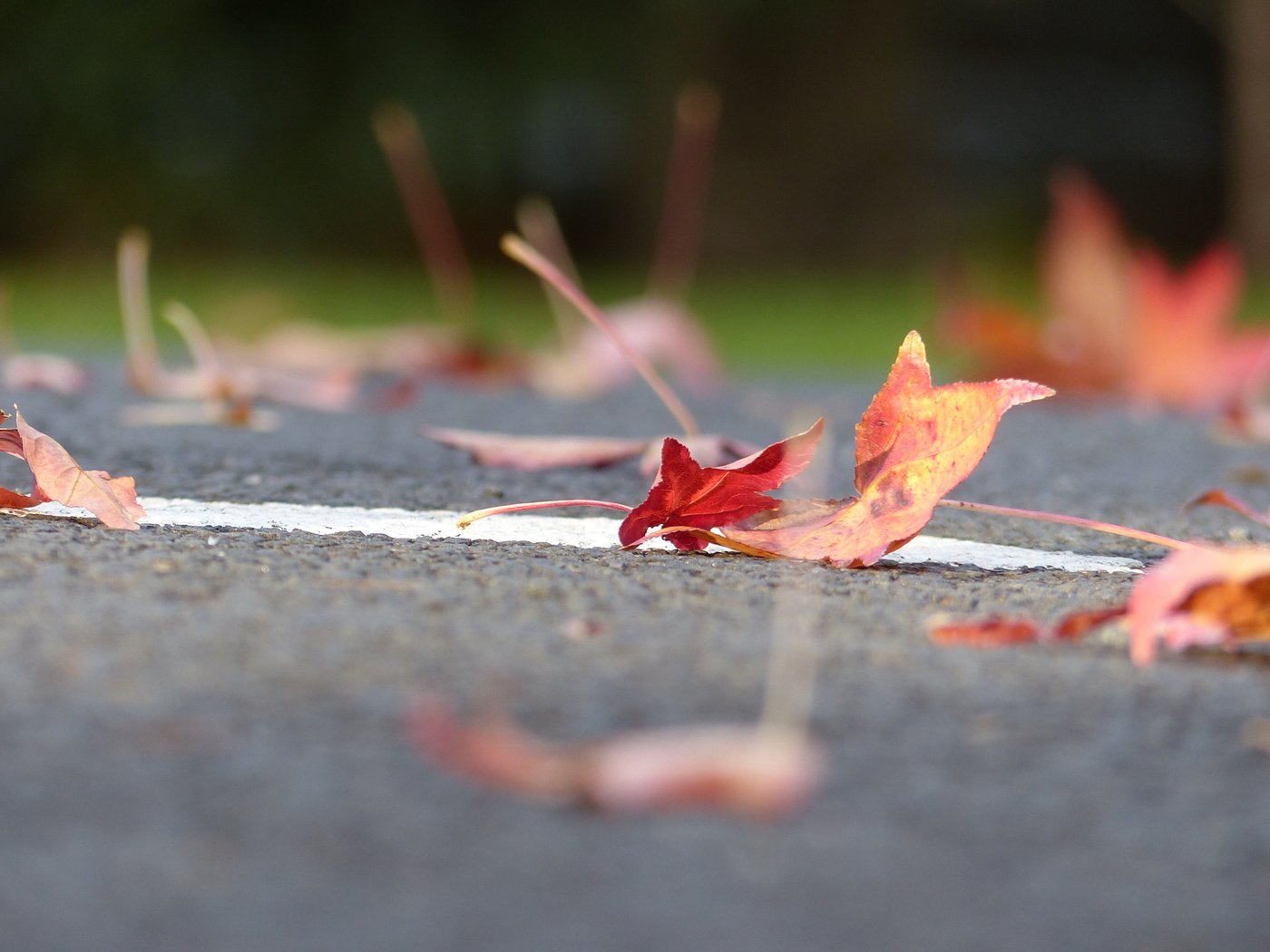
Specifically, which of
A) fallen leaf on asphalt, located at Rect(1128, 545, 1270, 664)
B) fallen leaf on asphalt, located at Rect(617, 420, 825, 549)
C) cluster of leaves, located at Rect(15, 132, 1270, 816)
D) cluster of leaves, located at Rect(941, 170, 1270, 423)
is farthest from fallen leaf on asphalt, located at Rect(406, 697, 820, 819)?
cluster of leaves, located at Rect(941, 170, 1270, 423)

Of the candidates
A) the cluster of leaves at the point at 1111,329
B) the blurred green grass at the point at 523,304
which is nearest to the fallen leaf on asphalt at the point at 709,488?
the cluster of leaves at the point at 1111,329

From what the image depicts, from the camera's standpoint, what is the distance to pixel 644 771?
0.56 m

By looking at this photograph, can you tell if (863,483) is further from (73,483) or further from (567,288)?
(73,483)

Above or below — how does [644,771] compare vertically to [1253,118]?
below

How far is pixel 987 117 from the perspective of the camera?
46.7 ft

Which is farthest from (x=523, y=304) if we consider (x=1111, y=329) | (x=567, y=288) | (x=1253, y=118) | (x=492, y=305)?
(x=567, y=288)

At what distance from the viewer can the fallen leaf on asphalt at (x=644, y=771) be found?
1.81ft

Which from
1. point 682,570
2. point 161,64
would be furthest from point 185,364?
point 161,64

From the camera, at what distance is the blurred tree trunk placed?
23.3 ft

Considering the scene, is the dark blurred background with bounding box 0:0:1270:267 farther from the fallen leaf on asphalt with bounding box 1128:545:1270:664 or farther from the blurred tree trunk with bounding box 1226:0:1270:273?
the fallen leaf on asphalt with bounding box 1128:545:1270:664

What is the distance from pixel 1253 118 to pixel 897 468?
6.88 metres

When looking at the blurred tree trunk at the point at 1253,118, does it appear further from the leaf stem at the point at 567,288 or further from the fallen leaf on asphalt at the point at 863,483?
the fallen leaf on asphalt at the point at 863,483

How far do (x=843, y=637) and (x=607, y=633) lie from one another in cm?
11

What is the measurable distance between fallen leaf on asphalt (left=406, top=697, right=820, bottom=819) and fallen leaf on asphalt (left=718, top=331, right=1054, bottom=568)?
1.24ft
